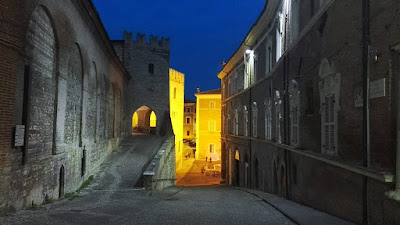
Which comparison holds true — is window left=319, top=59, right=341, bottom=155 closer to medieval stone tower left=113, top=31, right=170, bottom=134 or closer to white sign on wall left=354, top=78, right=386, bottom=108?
white sign on wall left=354, top=78, right=386, bottom=108

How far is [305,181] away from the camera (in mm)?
9648

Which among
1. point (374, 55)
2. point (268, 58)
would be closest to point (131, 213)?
point (374, 55)

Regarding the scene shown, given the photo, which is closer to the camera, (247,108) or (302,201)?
(302,201)

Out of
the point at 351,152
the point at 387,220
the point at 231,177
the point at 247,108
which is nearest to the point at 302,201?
the point at 351,152

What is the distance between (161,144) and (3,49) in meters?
16.9

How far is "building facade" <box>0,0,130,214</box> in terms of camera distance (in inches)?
277

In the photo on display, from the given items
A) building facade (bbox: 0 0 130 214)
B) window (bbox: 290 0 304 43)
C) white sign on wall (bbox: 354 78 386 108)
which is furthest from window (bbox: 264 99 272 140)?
white sign on wall (bbox: 354 78 386 108)

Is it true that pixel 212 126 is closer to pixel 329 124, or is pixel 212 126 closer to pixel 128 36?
pixel 128 36

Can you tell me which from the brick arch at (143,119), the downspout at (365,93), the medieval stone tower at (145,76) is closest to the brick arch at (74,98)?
the downspout at (365,93)

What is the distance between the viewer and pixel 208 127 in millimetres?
48469

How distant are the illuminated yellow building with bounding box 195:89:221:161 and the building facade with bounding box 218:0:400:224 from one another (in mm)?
32164

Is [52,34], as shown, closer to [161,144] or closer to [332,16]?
[332,16]

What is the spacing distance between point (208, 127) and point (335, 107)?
41.3 meters

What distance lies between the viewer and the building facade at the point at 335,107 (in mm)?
5145
